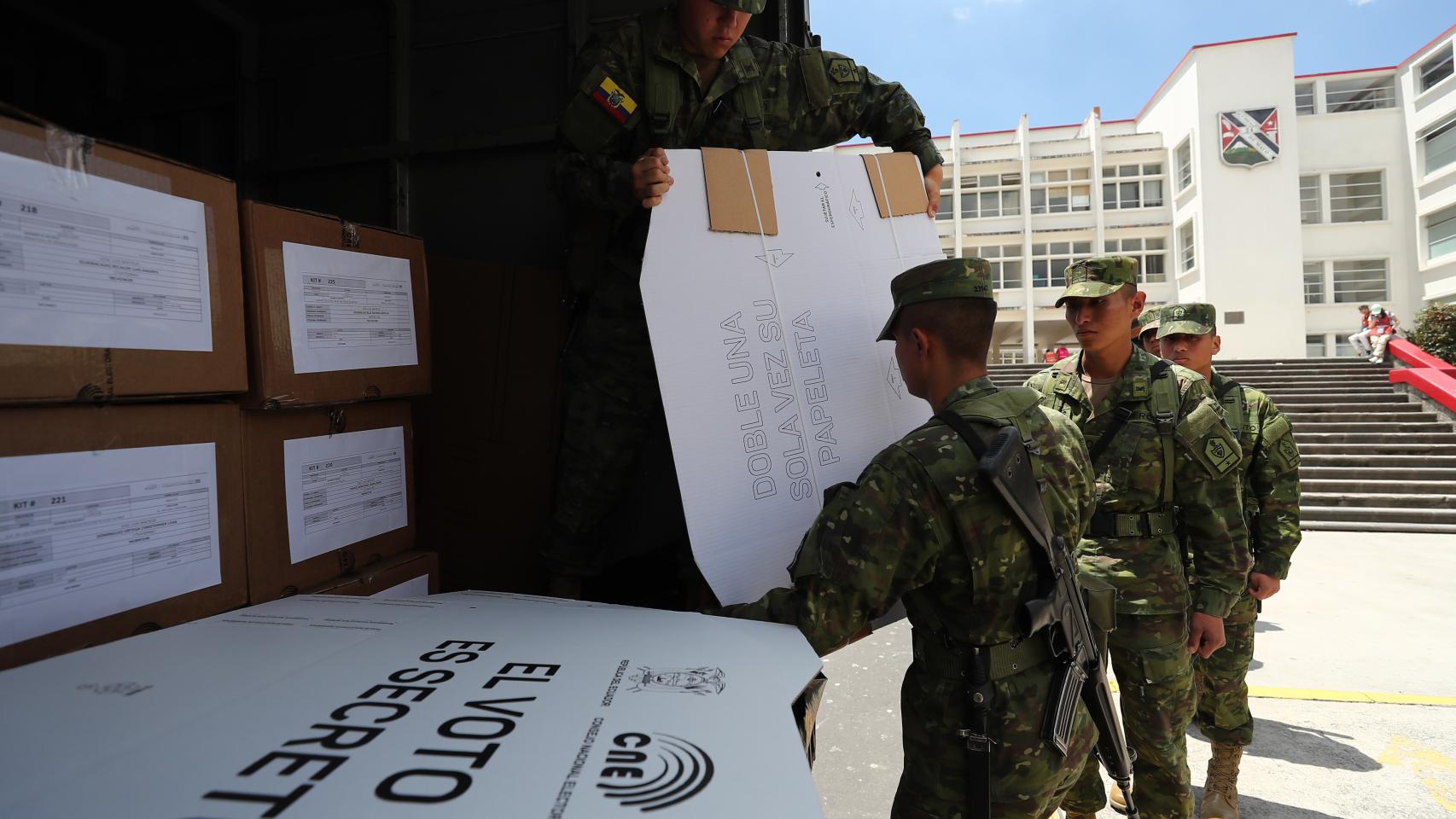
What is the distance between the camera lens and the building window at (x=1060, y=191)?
28.1 m

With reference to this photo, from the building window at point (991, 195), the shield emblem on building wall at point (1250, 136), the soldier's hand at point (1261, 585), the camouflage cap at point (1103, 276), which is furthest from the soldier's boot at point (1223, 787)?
the building window at point (991, 195)

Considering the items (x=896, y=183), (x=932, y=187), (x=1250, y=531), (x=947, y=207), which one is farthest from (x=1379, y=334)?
(x=896, y=183)

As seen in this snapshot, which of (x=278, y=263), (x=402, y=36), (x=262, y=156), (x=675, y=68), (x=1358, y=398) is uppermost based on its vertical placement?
(x=402, y=36)

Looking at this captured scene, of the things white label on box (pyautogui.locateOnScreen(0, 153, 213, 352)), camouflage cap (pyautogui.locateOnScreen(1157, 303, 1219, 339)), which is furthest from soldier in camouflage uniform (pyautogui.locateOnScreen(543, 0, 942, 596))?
camouflage cap (pyautogui.locateOnScreen(1157, 303, 1219, 339))

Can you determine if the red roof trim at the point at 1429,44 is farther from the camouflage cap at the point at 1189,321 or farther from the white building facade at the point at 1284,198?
the camouflage cap at the point at 1189,321

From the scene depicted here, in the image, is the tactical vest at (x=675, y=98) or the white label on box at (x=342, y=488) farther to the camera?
the tactical vest at (x=675, y=98)

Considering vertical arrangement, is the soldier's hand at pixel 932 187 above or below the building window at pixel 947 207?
below

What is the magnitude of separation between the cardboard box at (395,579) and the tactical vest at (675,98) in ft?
3.98

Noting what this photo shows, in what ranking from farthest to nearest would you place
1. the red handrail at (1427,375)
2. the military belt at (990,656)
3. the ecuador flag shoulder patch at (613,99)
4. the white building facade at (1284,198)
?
the white building facade at (1284,198)
the red handrail at (1427,375)
the ecuador flag shoulder patch at (613,99)
the military belt at (990,656)

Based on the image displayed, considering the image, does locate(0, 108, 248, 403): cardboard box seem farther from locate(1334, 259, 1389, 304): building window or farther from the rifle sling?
locate(1334, 259, 1389, 304): building window

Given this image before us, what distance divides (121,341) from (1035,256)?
30.8 metres

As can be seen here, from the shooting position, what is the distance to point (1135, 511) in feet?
8.22

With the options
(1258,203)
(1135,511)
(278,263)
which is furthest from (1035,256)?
(278,263)

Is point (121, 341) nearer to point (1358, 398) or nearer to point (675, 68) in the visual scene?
point (675, 68)
